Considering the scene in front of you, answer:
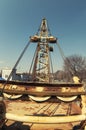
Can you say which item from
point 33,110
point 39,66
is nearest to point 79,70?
point 39,66

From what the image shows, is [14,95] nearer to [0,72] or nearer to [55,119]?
A: [55,119]

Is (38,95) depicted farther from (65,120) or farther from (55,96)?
(65,120)

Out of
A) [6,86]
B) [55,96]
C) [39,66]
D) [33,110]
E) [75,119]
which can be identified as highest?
[39,66]

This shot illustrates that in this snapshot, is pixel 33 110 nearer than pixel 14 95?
No

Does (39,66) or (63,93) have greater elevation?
(39,66)

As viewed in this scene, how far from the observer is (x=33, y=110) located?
1009 centimetres

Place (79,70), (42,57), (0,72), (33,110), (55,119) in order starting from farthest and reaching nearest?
(79,70)
(0,72)
(42,57)
(33,110)
(55,119)

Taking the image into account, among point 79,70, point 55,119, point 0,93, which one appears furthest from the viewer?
point 79,70

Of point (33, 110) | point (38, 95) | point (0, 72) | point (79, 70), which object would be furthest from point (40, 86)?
point (79, 70)

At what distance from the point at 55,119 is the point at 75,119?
66cm

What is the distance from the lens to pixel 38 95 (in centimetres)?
557

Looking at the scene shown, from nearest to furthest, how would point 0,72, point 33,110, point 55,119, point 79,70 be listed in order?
1. point 55,119
2. point 33,110
3. point 0,72
4. point 79,70

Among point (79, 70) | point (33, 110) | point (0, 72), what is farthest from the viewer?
point (79, 70)

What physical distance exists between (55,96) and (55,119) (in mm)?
840
